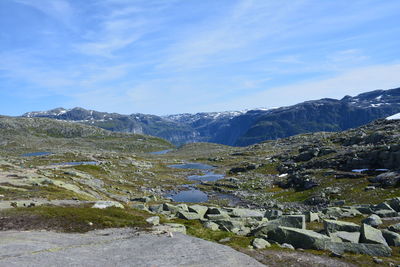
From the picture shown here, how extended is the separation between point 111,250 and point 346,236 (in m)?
21.1

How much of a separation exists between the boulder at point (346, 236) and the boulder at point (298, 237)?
1985mm

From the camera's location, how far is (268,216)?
1741 inches

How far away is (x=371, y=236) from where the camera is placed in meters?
25.9

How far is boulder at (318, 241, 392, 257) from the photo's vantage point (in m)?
23.5

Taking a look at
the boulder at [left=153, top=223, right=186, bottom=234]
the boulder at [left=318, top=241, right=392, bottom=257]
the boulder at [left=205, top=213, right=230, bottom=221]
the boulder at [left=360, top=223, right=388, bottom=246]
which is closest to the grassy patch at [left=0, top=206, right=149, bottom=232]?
the boulder at [left=153, top=223, right=186, bottom=234]

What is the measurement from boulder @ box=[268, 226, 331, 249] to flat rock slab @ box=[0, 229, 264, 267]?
6.23m

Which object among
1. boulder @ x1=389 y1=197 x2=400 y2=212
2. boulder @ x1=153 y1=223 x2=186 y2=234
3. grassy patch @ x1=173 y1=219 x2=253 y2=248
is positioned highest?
boulder @ x1=153 y1=223 x2=186 y2=234

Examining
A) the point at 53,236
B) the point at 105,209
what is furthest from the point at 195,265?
the point at 105,209

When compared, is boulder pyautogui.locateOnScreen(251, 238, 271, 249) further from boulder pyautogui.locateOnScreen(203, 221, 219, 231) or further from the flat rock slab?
boulder pyautogui.locateOnScreen(203, 221, 219, 231)

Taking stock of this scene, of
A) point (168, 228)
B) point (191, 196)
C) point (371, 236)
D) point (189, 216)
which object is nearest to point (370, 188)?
point (371, 236)

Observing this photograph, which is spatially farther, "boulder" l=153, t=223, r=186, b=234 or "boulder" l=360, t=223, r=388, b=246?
"boulder" l=153, t=223, r=186, b=234

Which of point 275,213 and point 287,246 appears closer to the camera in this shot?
point 287,246

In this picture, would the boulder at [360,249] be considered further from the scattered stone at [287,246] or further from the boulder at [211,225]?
the boulder at [211,225]

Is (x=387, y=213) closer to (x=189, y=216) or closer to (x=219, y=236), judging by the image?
(x=219, y=236)
